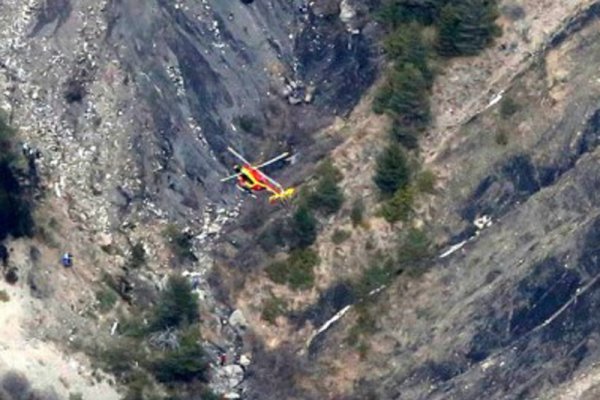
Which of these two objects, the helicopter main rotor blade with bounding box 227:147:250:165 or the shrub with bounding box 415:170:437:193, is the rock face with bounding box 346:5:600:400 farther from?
the helicopter main rotor blade with bounding box 227:147:250:165

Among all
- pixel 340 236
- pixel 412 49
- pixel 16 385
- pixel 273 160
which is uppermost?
pixel 412 49

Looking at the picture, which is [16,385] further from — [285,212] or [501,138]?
[501,138]

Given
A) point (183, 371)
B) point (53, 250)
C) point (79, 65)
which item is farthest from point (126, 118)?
point (183, 371)

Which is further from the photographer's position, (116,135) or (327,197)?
(327,197)

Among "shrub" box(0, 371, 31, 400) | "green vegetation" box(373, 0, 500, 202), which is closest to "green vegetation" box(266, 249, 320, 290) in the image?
"green vegetation" box(373, 0, 500, 202)

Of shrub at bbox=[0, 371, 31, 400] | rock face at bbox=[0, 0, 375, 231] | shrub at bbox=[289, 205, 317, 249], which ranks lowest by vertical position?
shrub at bbox=[289, 205, 317, 249]

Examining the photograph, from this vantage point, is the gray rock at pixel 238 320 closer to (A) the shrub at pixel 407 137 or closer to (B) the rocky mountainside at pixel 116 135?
(B) the rocky mountainside at pixel 116 135

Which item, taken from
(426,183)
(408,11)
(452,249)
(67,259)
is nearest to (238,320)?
(67,259)
